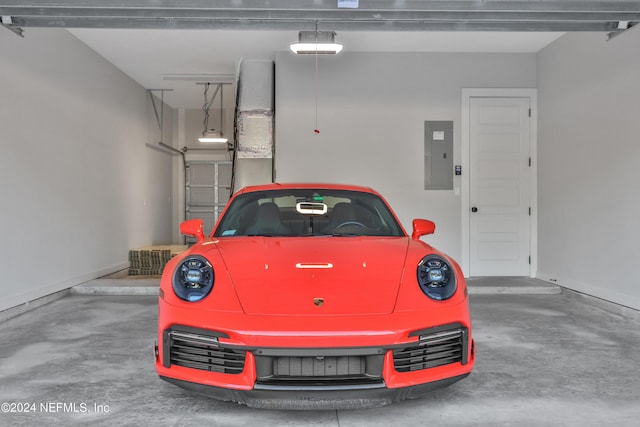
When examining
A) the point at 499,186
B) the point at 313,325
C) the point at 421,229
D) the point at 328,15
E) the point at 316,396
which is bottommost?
the point at 316,396

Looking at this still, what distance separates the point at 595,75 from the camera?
16.9ft

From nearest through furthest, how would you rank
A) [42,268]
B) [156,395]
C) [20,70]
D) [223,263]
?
[223,263], [156,395], [20,70], [42,268]

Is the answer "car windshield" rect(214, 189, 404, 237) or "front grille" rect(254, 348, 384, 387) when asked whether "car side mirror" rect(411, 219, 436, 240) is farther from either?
"front grille" rect(254, 348, 384, 387)

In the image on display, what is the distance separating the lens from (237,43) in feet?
21.0

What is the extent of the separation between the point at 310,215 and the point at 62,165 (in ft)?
13.9

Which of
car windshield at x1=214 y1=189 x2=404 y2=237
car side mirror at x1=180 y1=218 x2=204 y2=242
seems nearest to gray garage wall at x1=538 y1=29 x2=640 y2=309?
car windshield at x1=214 y1=189 x2=404 y2=237

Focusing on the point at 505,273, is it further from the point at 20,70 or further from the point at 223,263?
the point at 20,70

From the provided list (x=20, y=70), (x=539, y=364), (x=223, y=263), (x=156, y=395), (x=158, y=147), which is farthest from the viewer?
(x=158, y=147)

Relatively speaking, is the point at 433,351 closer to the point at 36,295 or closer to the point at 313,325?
the point at 313,325

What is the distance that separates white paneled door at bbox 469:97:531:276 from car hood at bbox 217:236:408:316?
4421 mm

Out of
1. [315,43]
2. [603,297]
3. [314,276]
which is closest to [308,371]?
[314,276]

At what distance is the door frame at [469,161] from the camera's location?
6.48 metres

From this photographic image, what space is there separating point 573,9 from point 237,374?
355 cm

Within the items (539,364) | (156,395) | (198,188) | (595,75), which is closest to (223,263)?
(156,395)
